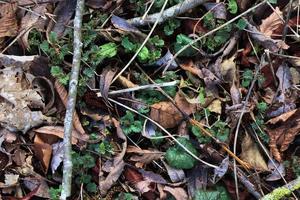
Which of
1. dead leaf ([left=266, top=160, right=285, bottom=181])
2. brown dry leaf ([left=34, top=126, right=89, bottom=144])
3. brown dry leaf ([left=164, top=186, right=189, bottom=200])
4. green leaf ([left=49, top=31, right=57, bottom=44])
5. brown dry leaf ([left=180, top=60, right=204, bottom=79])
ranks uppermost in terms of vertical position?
green leaf ([left=49, top=31, right=57, bottom=44])

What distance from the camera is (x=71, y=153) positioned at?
3104 mm

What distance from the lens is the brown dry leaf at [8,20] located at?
342 cm

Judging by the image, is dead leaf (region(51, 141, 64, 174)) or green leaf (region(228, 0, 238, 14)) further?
green leaf (region(228, 0, 238, 14))

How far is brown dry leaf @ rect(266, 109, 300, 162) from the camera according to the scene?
Answer: 317cm

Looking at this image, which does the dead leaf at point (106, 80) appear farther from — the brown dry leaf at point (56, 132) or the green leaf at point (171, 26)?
the green leaf at point (171, 26)

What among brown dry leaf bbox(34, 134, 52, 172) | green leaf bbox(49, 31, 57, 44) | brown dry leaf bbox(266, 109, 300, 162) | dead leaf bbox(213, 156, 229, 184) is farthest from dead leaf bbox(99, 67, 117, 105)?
brown dry leaf bbox(266, 109, 300, 162)

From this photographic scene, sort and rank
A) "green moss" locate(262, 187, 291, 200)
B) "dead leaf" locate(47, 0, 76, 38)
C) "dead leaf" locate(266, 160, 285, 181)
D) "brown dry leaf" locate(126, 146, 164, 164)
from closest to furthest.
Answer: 1. "green moss" locate(262, 187, 291, 200)
2. "dead leaf" locate(266, 160, 285, 181)
3. "brown dry leaf" locate(126, 146, 164, 164)
4. "dead leaf" locate(47, 0, 76, 38)

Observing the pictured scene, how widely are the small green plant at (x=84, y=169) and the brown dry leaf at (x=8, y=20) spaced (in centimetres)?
94

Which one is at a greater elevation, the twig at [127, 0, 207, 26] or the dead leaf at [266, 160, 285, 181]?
the twig at [127, 0, 207, 26]

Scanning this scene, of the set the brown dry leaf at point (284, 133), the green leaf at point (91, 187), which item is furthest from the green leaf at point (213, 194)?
the green leaf at point (91, 187)

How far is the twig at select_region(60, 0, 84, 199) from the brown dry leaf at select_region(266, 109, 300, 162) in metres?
1.24

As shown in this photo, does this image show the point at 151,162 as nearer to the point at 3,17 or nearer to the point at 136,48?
the point at 136,48

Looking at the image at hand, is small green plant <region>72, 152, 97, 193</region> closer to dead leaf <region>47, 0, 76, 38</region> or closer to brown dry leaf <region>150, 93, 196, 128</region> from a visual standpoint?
brown dry leaf <region>150, 93, 196, 128</region>

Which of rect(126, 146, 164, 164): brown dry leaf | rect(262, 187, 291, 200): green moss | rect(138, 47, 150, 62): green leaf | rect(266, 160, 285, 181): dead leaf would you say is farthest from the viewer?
rect(138, 47, 150, 62): green leaf
